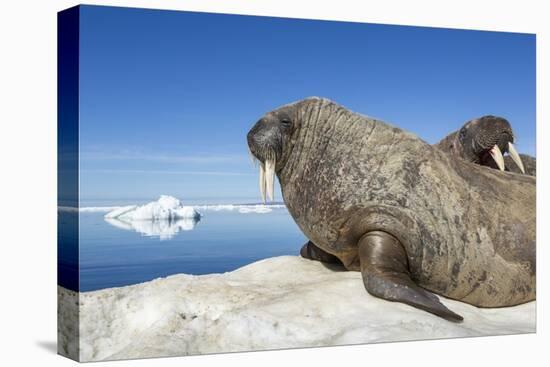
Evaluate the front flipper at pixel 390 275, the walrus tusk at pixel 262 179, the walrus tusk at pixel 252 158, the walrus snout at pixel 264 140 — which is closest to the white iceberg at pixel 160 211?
the walrus tusk at pixel 262 179

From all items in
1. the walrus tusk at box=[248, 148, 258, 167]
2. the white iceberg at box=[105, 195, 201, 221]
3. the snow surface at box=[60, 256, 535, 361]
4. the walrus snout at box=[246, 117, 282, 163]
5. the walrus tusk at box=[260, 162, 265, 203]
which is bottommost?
the snow surface at box=[60, 256, 535, 361]

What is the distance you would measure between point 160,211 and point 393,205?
2600 mm

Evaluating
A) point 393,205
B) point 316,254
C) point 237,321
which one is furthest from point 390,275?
point 316,254

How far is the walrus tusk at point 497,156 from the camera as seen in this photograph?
35.8ft

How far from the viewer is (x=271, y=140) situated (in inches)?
371

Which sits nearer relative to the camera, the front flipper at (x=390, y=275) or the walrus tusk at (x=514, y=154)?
the front flipper at (x=390, y=275)

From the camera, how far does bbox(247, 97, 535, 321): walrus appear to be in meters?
9.03

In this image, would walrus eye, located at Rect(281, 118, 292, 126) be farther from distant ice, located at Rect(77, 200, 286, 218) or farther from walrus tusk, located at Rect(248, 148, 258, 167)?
distant ice, located at Rect(77, 200, 286, 218)

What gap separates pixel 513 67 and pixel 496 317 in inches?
133

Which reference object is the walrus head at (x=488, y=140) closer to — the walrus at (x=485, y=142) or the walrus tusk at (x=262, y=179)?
the walrus at (x=485, y=142)

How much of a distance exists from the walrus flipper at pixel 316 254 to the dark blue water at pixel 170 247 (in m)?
0.46

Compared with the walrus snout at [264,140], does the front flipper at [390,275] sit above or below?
below

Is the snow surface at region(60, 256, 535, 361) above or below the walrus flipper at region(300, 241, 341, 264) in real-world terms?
below

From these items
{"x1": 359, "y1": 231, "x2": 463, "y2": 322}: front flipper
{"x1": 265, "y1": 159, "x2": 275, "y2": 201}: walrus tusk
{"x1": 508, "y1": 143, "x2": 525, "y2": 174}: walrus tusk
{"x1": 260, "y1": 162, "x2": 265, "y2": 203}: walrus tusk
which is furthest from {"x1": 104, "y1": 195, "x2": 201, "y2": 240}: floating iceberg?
{"x1": 508, "y1": 143, "x2": 525, "y2": 174}: walrus tusk
